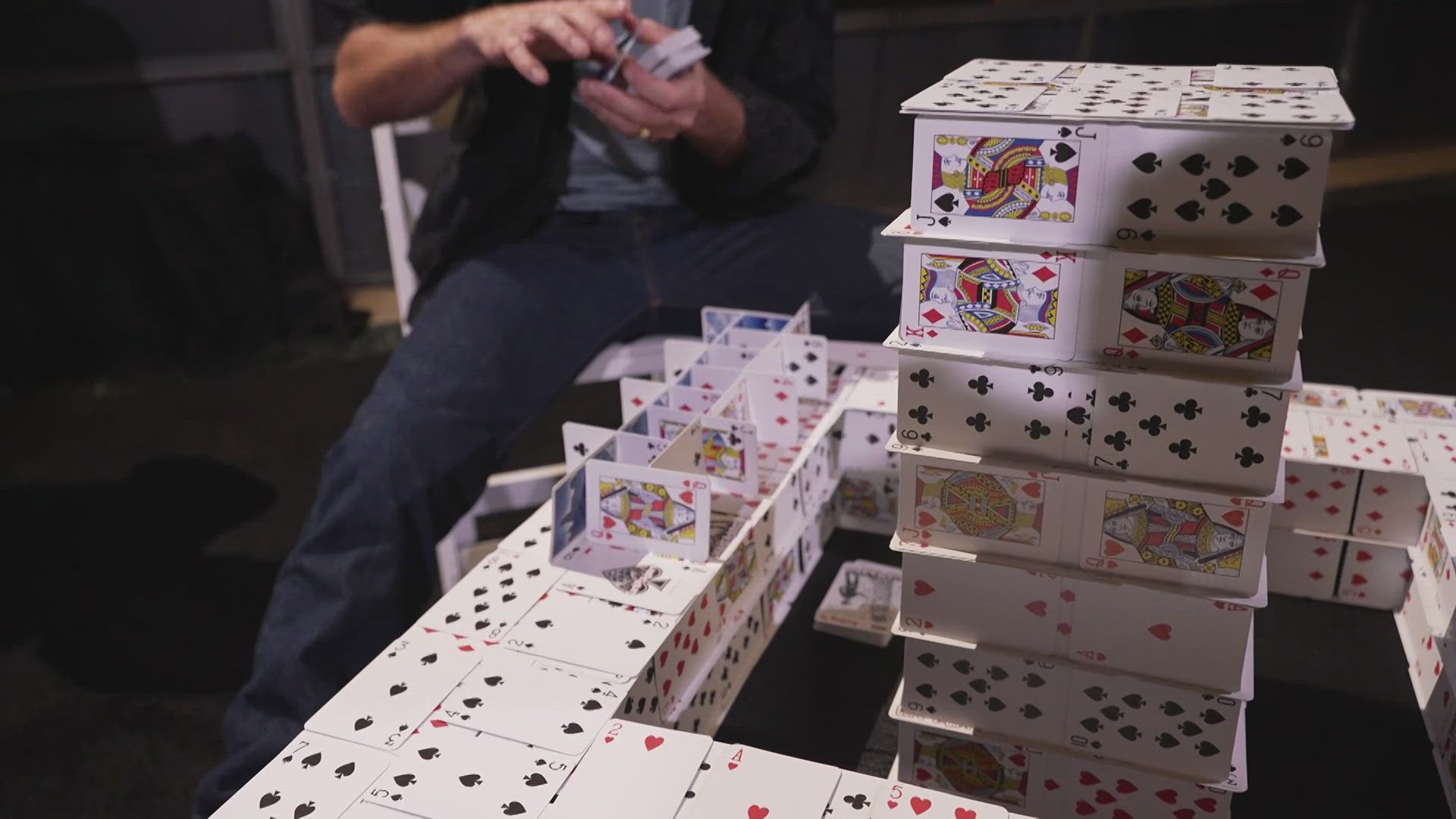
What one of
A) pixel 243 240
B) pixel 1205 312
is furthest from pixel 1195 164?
pixel 243 240

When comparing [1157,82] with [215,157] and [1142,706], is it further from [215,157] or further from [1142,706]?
[215,157]

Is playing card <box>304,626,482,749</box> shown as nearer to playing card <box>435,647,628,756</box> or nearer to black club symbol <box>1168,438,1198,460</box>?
playing card <box>435,647,628,756</box>

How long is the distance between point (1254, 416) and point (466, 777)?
942 mm

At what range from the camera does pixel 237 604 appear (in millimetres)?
2383

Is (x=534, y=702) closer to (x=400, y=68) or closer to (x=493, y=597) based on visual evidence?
(x=493, y=597)

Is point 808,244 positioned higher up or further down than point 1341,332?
higher up

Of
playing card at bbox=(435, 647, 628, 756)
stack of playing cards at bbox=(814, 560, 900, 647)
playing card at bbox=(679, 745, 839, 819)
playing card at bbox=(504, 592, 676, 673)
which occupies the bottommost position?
stack of playing cards at bbox=(814, 560, 900, 647)

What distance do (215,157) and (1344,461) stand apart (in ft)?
10.6

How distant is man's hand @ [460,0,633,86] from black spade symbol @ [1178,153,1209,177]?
0.96m

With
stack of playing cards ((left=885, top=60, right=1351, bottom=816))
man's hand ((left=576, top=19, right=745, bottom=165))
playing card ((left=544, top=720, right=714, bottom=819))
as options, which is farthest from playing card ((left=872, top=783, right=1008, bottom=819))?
man's hand ((left=576, top=19, right=745, bottom=165))

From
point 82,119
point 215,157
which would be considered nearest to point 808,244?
point 215,157

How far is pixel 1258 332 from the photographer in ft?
4.18

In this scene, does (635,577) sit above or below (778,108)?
below

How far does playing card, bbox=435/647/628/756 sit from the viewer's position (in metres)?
1.37
